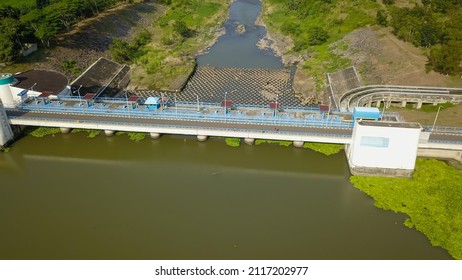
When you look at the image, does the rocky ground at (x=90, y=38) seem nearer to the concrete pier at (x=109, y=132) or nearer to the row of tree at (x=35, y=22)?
the row of tree at (x=35, y=22)

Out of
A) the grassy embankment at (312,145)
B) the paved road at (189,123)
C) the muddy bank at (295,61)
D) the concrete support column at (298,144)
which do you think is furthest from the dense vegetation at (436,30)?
the concrete support column at (298,144)

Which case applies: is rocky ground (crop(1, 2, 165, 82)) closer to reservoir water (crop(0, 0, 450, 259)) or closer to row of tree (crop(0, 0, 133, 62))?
row of tree (crop(0, 0, 133, 62))

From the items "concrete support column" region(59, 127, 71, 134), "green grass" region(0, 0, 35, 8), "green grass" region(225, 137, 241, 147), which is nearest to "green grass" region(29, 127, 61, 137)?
"concrete support column" region(59, 127, 71, 134)

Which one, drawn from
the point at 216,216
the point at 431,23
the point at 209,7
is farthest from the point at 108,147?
the point at 209,7

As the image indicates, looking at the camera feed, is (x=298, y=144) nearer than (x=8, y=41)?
Yes

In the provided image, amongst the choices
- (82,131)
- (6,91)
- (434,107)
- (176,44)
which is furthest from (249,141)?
(176,44)

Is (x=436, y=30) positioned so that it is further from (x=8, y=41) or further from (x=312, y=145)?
(x=8, y=41)
